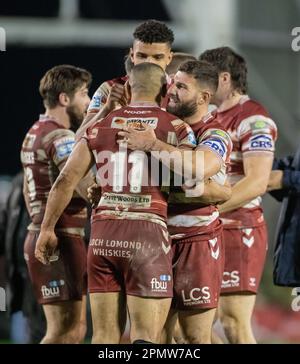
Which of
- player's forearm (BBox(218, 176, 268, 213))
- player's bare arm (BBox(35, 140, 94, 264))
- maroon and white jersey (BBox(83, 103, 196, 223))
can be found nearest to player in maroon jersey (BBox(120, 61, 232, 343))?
maroon and white jersey (BBox(83, 103, 196, 223))

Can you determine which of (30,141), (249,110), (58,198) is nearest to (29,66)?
(30,141)

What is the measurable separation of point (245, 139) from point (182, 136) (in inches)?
59.8

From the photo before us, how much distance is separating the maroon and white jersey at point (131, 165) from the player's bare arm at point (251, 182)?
1.25 metres

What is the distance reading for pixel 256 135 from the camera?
932cm

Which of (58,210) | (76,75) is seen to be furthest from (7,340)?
(58,210)

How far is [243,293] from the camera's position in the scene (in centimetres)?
943

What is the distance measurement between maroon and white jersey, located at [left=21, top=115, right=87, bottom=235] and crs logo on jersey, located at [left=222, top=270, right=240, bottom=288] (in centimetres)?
115

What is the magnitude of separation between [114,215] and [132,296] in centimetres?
52

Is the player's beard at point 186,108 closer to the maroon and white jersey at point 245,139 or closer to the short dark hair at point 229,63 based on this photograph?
the maroon and white jersey at point 245,139

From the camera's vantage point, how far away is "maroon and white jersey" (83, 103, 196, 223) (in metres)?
7.81

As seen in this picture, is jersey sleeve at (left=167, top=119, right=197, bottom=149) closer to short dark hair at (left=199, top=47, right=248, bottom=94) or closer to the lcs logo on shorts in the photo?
short dark hair at (left=199, top=47, right=248, bottom=94)

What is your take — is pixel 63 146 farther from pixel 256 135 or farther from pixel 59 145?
pixel 256 135

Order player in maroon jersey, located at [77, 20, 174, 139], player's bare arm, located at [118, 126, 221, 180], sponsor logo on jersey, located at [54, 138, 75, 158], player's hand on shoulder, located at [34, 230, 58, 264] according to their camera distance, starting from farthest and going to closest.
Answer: sponsor logo on jersey, located at [54, 138, 75, 158], player in maroon jersey, located at [77, 20, 174, 139], player's hand on shoulder, located at [34, 230, 58, 264], player's bare arm, located at [118, 126, 221, 180]
